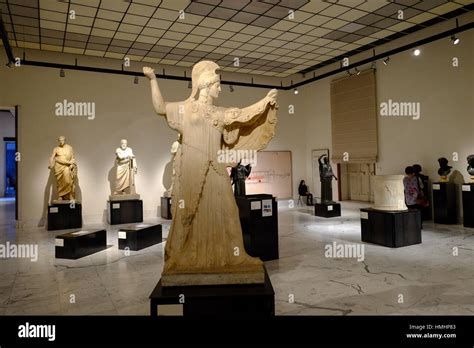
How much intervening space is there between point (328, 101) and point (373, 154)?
279cm

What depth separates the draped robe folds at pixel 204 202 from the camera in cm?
292

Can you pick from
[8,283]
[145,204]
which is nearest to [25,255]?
[8,283]

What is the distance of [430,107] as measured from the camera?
9.16 m

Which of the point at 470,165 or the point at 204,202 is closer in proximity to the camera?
the point at 204,202

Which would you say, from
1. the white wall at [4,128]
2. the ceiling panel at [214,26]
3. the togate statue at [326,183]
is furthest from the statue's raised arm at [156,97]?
the white wall at [4,128]

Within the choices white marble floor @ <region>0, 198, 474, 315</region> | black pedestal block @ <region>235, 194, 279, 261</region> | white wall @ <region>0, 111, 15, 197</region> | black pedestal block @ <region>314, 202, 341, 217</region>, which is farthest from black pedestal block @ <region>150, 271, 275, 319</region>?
white wall @ <region>0, 111, 15, 197</region>

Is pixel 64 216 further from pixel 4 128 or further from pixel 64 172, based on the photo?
pixel 4 128

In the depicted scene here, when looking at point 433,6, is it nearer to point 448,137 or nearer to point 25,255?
point 448,137

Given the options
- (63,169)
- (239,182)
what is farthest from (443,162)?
(63,169)

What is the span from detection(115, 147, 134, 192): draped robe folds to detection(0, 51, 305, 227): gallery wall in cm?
81

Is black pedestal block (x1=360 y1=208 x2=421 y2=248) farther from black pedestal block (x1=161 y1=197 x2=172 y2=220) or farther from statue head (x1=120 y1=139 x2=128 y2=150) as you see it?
statue head (x1=120 y1=139 x2=128 y2=150)

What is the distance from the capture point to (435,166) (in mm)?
9086

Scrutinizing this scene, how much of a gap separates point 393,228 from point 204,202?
173 inches

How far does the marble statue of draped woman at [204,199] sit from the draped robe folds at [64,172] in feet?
24.2
